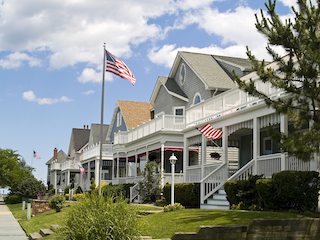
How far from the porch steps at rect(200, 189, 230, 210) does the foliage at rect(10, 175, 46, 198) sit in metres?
30.2

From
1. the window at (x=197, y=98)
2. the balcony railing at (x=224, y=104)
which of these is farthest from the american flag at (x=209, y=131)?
the window at (x=197, y=98)

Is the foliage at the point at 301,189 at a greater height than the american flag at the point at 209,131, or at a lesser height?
lesser

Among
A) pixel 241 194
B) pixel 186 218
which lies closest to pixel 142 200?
pixel 241 194

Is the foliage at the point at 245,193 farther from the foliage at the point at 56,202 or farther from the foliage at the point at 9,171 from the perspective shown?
the foliage at the point at 9,171

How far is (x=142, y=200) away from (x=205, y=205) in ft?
25.2

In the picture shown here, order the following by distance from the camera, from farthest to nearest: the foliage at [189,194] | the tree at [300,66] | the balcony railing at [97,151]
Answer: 1. the balcony railing at [97,151]
2. the foliage at [189,194]
3. the tree at [300,66]

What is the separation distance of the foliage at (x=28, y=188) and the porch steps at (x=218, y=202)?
3018cm

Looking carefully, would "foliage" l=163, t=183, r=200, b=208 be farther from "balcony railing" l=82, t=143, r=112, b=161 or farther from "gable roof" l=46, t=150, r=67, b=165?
"gable roof" l=46, t=150, r=67, b=165

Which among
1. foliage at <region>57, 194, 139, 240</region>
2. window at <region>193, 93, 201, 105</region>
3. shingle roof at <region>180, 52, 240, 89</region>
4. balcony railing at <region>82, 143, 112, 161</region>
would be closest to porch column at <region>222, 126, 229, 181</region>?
shingle roof at <region>180, 52, 240, 89</region>

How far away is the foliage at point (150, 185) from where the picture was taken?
24.7 metres

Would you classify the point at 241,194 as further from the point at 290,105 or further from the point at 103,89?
the point at 103,89

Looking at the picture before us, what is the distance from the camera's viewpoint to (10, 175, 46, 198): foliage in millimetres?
43781

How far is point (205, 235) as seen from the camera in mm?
9625

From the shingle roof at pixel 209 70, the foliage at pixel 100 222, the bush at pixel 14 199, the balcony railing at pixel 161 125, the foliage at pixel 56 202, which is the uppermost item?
the shingle roof at pixel 209 70
